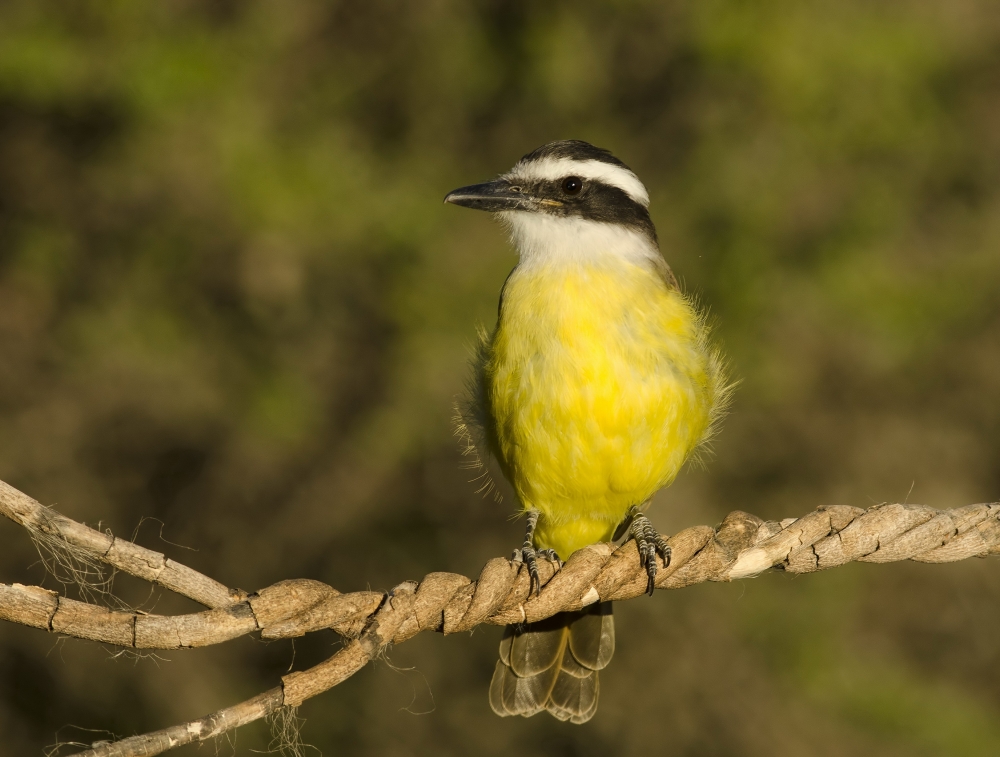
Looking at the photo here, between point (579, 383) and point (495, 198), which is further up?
point (495, 198)

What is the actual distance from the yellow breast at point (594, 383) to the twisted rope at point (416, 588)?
2.50ft

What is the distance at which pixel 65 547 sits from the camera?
173cm

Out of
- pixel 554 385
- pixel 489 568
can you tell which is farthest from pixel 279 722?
pixel 554 385

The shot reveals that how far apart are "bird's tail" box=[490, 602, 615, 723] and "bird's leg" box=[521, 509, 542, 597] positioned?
0.31m

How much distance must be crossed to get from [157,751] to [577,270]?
2327mm

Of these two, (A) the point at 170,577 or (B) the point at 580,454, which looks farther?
(B) the point at 580,454

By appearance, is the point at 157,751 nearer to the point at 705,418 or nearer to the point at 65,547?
the point at 65,547

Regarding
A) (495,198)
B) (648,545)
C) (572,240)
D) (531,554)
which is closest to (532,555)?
(531,554)

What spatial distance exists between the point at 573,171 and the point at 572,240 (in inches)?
10.6

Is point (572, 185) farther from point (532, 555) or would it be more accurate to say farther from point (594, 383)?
point (532, 555)

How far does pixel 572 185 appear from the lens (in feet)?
12.3

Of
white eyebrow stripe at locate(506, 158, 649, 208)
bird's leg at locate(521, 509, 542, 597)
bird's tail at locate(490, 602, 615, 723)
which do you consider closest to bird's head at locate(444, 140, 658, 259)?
white eyebrow stripe at locate(506, 158, 649, 208)

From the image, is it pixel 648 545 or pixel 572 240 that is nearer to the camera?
pixel 648 545

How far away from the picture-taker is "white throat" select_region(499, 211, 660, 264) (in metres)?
3.65
